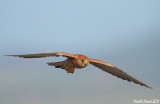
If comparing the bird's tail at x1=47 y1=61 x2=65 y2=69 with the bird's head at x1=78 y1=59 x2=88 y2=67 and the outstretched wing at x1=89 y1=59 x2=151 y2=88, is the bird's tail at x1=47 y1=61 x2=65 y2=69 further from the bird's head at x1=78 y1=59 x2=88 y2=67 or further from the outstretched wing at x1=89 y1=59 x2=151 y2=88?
the outstretched wing at x1=89 y1=59 x2=151 y2=88

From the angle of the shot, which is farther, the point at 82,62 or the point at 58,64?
the point at 58,64

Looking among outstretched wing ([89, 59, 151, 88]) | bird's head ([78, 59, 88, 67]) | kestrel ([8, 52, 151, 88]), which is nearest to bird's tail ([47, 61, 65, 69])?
kestrel ([8, 52, 151, 88])

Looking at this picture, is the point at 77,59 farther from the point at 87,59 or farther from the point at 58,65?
the point at 58,65

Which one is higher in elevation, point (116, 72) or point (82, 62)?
point (82, 62)

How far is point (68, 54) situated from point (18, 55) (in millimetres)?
2640

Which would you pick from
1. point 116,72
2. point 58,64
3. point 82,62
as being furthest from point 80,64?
point 116,72

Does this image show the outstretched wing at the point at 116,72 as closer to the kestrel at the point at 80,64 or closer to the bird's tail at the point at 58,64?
the kestrel at the point at 80,64

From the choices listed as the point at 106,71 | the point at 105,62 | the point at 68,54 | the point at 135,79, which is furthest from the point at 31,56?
the point at 135,79

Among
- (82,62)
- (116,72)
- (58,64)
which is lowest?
(116,72)

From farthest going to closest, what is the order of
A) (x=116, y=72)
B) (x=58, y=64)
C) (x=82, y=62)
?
(x=116, y=72), (x=58, y=64), (x=82, y=62)

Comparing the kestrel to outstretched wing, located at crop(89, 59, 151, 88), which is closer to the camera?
the kestrel

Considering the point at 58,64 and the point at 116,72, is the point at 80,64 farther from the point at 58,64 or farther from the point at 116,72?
the point at 116,72

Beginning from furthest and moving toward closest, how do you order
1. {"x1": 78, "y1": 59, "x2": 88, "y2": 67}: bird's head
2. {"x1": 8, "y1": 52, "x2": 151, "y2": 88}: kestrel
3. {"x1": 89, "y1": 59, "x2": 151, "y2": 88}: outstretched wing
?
1. {"x1": 89, "y1": 59, "x2": 151, "y2": 88}: outstretched wing
2. {"x1": 78, "y1": 59, "x2": 88, "y2": 67}: bird's head
3. {"x1": 8, "y1": 52, "x2": 151, "y2": 88}: kestrel

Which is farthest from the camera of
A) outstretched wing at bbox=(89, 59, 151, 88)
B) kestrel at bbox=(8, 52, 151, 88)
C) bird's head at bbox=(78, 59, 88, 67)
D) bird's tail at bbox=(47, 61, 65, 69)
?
outstretched wing at bbox=(89, 59, 151, 88)
